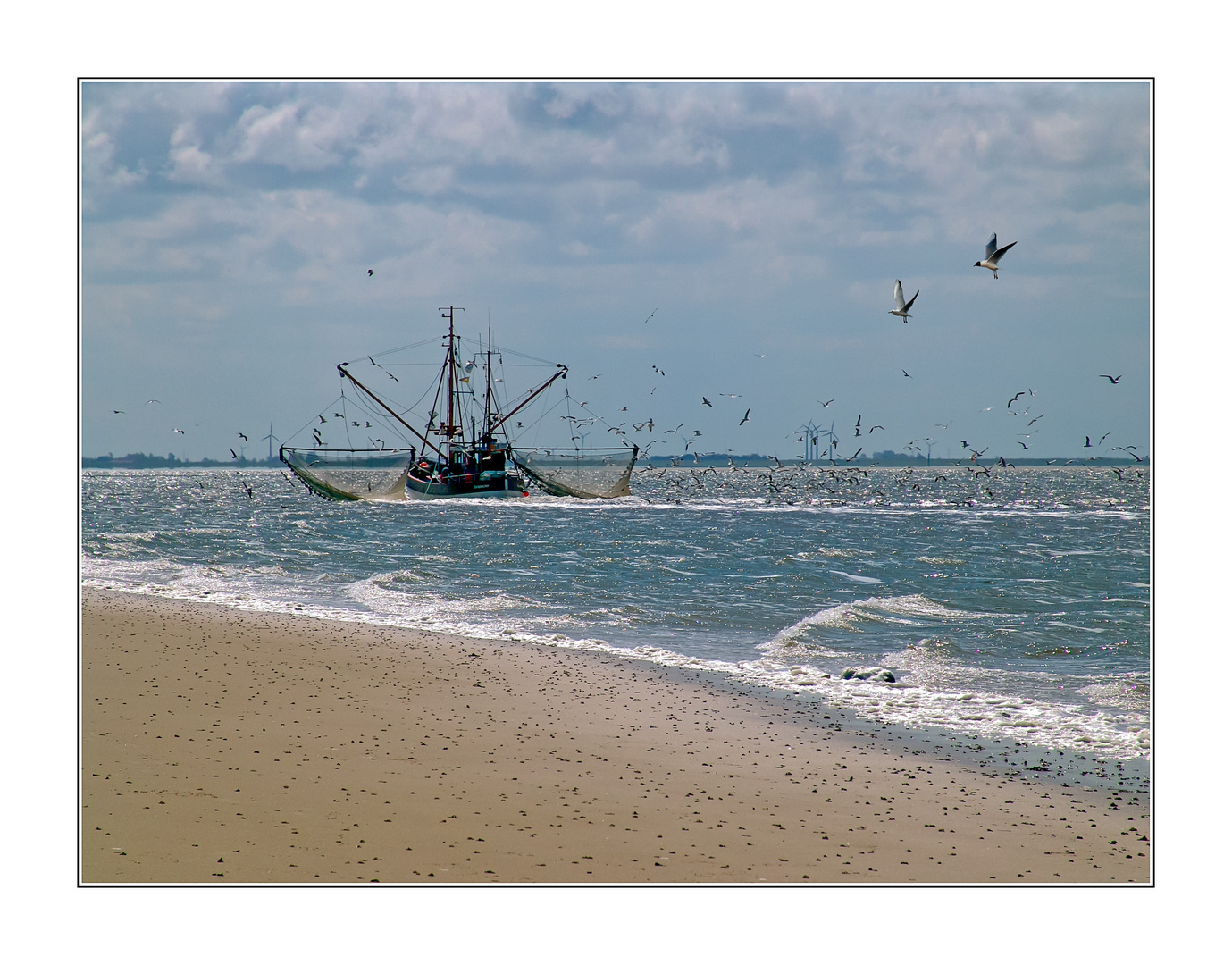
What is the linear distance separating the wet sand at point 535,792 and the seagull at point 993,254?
6213 mm

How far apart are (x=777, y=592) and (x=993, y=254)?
646 inches

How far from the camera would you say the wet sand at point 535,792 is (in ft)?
24.8

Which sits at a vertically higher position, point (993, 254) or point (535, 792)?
point (993, 254)

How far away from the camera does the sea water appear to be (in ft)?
48.1

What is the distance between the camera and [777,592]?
90.4 ft

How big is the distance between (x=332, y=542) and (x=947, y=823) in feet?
132

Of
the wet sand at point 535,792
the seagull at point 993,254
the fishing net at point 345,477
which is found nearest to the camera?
the wet sand at point 535,792

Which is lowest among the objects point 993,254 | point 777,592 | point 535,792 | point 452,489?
point 777,592

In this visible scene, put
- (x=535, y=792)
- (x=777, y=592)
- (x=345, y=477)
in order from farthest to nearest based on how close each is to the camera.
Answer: (x=345, y=477) → (x=777, y=592) → (x=535, y=792)

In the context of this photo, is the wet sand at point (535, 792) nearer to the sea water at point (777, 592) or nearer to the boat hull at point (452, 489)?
the sea water at point (777, 592)

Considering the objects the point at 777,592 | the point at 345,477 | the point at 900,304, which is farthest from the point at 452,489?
the point at 900,304

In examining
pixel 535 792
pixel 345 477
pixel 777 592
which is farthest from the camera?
pixel 345 477

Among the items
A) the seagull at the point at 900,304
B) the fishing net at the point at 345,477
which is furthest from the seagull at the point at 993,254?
the fishing net at the point at 345,477

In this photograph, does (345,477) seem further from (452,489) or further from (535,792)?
(535,792)
